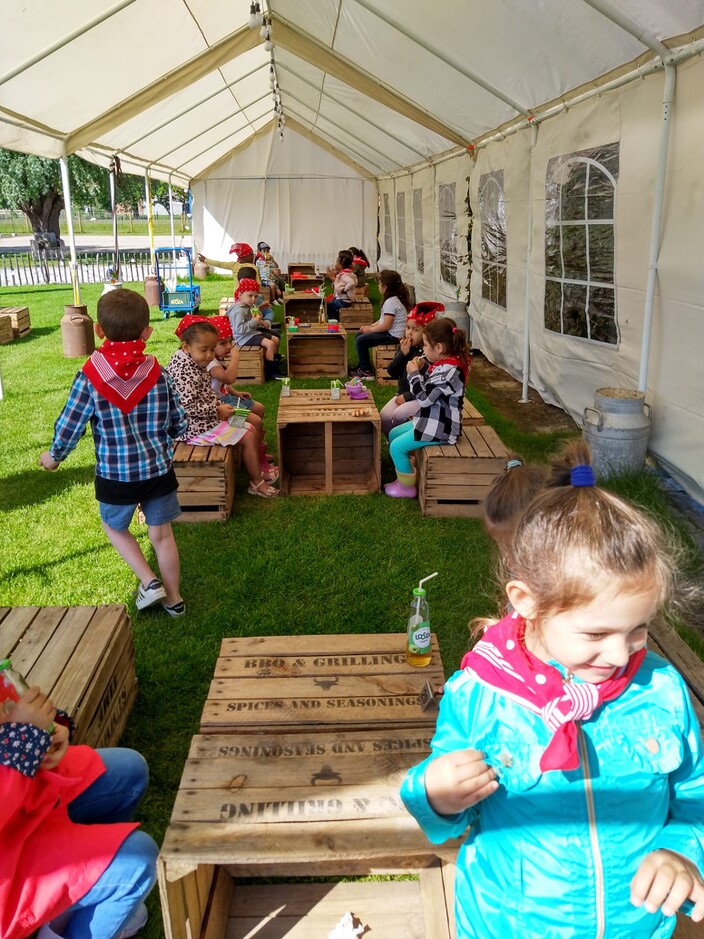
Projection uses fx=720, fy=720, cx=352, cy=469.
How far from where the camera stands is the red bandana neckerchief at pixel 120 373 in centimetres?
349

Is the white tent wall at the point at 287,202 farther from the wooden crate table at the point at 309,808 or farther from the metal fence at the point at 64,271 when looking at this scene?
the wooden crate table at the point at 309,808

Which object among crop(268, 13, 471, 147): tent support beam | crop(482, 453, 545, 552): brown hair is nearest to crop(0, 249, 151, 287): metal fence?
crop(268, 13, 471, 147): tent support beam

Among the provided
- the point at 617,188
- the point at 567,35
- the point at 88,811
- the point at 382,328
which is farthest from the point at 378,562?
the point at 382,328

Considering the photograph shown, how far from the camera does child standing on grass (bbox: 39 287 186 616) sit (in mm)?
3514

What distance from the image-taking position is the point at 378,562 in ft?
15.6

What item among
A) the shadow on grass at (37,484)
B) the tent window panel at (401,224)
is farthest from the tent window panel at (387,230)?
the shadow on grass at (37,484)

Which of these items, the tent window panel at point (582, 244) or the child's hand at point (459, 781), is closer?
the child's hand at point (459, 781)

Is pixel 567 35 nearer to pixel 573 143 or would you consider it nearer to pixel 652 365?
pixel 573 143

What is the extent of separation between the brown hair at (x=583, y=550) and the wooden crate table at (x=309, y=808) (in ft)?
3.02

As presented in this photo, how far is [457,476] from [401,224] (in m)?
14.3

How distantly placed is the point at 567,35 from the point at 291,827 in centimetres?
598

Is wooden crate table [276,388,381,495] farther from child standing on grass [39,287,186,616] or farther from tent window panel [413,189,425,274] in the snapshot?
tent window panel [413,189,425,274]

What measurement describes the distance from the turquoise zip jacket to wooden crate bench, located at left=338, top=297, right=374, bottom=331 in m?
11.8

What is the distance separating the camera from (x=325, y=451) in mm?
6082
